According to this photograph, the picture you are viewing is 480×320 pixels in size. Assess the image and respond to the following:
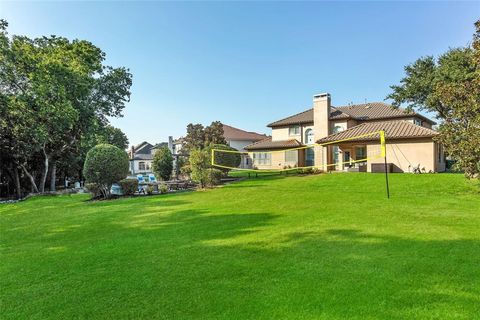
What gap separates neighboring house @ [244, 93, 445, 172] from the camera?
22953 mm

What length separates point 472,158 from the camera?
1313cm

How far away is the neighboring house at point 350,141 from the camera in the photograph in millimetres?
22953

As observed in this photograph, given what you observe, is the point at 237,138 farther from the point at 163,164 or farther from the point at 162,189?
the point at 162,189

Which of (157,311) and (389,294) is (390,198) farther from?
(157,311)

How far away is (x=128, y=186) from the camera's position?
56.5ft

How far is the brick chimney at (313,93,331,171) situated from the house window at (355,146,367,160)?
3.25m

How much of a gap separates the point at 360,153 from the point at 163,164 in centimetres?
1697

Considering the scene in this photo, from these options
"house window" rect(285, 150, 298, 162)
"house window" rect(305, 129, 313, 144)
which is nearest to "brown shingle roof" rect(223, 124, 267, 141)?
"house window" rect(285, 150, 298, 162)

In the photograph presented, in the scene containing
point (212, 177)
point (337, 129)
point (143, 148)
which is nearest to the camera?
point (212, 177)

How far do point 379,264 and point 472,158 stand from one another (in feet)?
36.9


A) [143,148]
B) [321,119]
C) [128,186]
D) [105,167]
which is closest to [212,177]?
[128,186]

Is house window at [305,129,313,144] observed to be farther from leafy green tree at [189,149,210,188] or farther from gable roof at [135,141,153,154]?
gable roof at [135,141,153,154]

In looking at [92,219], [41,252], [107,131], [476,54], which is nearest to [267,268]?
[41,252]

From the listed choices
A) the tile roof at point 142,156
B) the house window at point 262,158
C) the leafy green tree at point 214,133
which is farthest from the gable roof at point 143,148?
the house window at point 262,158
